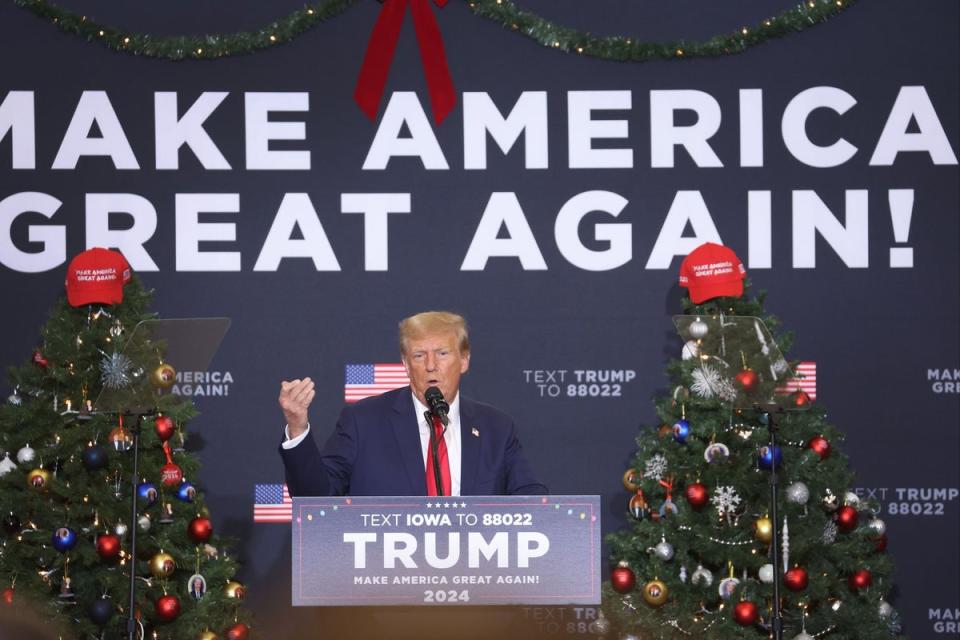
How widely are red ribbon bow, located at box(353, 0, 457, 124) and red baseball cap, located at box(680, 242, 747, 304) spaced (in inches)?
66.9

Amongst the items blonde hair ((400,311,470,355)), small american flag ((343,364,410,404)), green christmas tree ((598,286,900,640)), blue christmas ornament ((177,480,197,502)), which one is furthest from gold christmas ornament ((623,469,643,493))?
blue christmas ornament ((177,480,197,502))

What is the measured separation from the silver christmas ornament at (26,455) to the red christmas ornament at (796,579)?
3.26m

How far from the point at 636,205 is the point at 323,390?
1.89 metres

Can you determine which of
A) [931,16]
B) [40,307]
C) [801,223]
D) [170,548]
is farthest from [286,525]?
[931,16]

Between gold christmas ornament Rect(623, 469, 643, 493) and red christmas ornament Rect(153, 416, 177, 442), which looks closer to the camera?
red christmas ornament Rect(153, 416, 177, 442)

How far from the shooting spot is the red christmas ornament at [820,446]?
5613mm

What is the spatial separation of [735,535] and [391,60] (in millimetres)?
3021

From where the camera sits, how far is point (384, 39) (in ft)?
22.1

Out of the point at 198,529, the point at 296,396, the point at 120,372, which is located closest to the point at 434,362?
the point at 296,396

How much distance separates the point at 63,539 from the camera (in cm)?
538

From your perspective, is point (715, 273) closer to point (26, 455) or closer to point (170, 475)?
point (170, 475)

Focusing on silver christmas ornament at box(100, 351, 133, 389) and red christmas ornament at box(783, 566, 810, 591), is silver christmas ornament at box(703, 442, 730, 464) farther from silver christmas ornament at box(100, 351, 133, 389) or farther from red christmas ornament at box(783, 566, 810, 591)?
silver christmas ornament at box(100, 351, 133, 389)

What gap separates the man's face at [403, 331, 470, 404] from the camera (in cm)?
497

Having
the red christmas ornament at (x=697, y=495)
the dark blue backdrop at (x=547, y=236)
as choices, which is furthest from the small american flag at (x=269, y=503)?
the red christmas ornament at (x=697, y=495)
